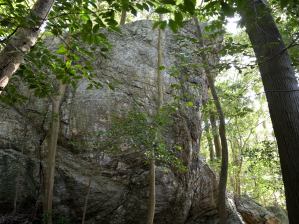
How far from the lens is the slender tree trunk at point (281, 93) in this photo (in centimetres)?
322

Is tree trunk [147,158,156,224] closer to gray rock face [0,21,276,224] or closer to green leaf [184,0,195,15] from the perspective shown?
gray rock face [0,21,276,224]

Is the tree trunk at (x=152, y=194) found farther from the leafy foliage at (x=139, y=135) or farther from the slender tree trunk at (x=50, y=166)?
the slender tree trunk at (x=50, y=166)

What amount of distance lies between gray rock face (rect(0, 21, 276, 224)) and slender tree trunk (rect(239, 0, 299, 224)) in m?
3.60

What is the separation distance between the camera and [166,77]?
11.4m

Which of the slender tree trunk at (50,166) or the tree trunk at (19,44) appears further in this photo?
the slender tree trunk at (50,166)

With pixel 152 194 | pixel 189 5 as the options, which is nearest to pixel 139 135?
pixel 152 194

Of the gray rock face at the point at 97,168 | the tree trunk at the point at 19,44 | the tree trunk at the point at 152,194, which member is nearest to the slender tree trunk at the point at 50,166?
the gray rock face at the point at 97,168

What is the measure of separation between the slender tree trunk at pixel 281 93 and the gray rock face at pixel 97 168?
360cm

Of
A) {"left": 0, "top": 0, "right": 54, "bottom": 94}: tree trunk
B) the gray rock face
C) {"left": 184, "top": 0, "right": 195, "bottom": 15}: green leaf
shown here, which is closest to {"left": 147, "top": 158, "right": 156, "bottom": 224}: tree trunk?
the gray rock face

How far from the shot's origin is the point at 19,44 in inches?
93.4

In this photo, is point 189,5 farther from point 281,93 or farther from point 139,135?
point 139,135

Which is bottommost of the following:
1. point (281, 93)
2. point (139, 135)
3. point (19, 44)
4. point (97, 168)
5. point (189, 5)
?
point (189, 5)

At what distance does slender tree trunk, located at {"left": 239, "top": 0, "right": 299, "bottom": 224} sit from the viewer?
3.22 m

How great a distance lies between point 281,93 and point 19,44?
2.84 metres
